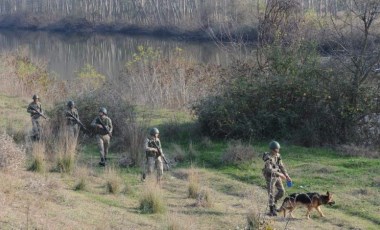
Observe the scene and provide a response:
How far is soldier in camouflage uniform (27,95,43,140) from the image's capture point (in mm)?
16547

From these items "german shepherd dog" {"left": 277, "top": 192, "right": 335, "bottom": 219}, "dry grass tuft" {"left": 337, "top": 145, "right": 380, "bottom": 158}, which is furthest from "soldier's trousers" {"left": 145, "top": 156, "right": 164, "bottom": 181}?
"dry grass tuft" {"left": 337, "top": 145, "right": 380, "bottom": 158}

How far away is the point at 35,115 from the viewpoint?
16.7 metres

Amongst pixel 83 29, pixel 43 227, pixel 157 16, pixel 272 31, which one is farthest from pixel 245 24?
pixel 43 227

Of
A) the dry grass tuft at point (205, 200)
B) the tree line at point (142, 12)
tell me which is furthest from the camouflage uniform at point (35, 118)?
the tree line at point (142, 12)

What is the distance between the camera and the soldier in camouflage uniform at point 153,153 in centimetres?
1234

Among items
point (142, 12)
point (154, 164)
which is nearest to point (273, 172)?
point (154, 164)

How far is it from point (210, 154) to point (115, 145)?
272cm

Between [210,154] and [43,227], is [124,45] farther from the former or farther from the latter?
[43,227]

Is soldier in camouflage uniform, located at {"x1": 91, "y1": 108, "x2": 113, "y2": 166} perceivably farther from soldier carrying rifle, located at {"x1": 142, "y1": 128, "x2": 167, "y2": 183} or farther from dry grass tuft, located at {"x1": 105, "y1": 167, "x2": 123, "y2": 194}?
dry grass tuft, located at {"x1": 105, "y1": 167, "x2": 123, "y2": 194}

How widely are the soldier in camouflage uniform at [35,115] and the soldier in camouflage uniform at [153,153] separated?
4.98 m

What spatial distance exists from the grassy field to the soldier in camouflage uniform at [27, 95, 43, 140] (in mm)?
1591

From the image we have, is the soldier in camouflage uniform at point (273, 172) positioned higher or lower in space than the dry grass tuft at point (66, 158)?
higher

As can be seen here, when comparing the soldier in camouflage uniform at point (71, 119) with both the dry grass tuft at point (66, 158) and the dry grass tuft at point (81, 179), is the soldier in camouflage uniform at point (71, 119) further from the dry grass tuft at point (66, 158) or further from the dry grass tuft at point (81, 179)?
the dry grass tuft at point (81, 179)

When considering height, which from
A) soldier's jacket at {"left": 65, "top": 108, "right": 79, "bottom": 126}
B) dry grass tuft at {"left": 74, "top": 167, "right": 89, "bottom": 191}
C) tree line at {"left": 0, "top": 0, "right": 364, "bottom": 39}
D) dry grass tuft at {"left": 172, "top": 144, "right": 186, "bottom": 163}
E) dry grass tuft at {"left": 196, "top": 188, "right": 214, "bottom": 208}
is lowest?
dry grass tuft at {"left": 172, "top": 144, "right": 186, "bottom": 163}
